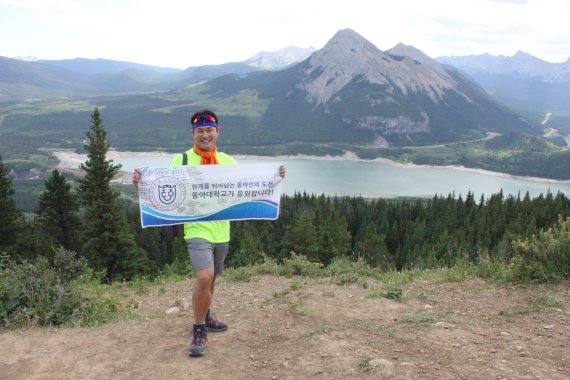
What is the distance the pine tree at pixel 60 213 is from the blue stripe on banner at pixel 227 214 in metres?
27.4

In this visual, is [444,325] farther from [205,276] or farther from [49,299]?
[49,299]

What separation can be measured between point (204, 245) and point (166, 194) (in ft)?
4.08

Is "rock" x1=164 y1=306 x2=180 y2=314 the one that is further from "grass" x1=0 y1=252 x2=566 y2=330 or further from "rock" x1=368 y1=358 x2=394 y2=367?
"rock" x1=368 y1=358 x2=394 y2=367

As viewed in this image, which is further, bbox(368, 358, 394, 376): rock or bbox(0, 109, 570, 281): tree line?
bbox(0, 109, 570, 281): tree line

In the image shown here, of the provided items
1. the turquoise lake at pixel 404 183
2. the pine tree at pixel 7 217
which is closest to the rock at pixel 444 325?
the pine tree at pixel 7 217

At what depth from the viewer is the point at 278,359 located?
5.89m

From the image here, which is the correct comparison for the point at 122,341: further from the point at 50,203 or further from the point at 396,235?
the point at 396,235

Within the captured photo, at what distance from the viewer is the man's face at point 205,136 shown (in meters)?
6.54

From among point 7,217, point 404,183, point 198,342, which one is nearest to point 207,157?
point 198,342

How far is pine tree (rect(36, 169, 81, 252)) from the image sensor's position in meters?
31.2

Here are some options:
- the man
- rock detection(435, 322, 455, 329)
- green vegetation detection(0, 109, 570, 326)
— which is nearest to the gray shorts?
the man

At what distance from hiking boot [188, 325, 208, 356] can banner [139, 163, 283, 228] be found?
5.27ft

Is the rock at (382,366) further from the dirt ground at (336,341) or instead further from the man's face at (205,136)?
the man's face at (205,136)

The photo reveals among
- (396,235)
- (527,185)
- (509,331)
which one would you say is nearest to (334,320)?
(509,331)
